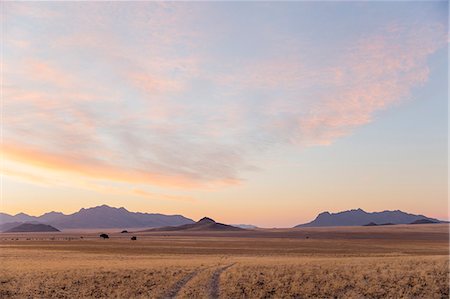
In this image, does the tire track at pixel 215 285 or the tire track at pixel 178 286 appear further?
the tire track at pixel 215 285

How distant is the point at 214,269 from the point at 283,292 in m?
10.9

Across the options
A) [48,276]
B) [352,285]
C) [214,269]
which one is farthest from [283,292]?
[48,276]

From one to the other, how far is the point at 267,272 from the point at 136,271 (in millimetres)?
10918

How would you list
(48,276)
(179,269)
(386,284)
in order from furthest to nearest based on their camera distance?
(179,269) → (48,276) → (386,284)

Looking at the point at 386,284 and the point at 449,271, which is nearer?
the point at 386,284

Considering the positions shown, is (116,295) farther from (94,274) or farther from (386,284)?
(386,284)

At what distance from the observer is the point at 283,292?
101 feet

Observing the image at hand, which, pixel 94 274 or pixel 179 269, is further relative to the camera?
pixel 179 269

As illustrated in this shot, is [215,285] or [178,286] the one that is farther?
[215,285]

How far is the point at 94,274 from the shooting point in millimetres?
36094

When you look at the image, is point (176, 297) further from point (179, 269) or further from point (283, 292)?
point (179, 269)

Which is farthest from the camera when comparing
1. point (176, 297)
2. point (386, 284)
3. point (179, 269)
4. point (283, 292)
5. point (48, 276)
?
point (179, 269)

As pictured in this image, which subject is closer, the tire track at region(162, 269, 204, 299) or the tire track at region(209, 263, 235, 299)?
the tire track at region(162, 269, 204, 299)

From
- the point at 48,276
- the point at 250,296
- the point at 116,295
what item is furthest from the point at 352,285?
the point at 48,276
